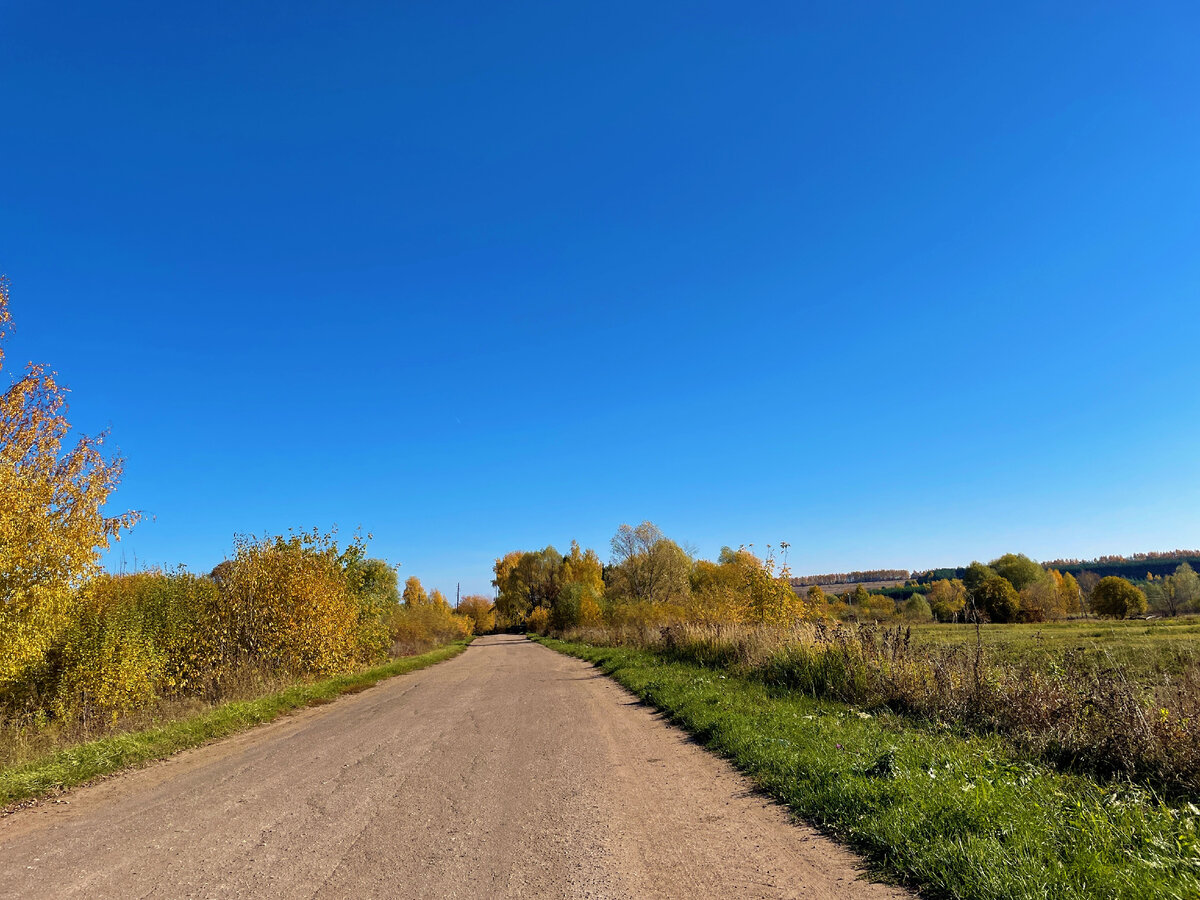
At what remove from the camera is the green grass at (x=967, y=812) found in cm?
383

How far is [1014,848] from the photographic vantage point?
4164mm

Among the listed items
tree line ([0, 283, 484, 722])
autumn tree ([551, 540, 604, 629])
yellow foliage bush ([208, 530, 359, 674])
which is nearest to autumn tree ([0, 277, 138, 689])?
tree line ([0, 283, 484, 722])

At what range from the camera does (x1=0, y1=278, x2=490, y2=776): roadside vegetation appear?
434 inches

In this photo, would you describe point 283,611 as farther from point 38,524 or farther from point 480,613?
point 480,613

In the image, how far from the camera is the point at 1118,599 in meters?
74.3

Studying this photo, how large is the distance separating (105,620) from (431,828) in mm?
12995

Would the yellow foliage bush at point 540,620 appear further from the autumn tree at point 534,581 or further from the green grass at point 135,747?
the green grass at point 135,747

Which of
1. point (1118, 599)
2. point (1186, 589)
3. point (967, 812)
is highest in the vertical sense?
point (967, 812)

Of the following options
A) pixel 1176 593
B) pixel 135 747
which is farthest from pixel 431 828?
pixel 1176 593

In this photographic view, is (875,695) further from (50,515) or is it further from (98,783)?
(50,515)

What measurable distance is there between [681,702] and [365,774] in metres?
6.42

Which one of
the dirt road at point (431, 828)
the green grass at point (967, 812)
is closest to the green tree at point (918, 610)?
the green grass at point (967, 812)

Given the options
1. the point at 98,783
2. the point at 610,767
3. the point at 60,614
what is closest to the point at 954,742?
the point at 610,767

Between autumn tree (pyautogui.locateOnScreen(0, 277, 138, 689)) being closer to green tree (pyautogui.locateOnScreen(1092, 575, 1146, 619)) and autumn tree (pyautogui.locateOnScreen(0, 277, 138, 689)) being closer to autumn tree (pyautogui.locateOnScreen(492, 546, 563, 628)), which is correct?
autumn tree (pyautogui.locateOnScreen(492, 546, 563, 628))
